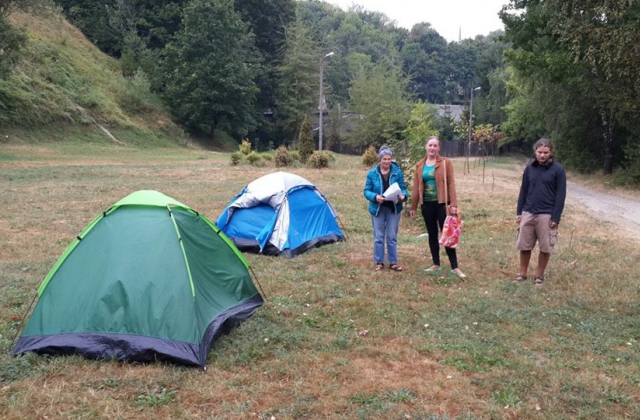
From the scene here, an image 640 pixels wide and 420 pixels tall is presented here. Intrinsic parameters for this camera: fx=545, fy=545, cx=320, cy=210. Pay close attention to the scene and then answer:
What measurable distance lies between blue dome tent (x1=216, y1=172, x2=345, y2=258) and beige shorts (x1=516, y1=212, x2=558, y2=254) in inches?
118

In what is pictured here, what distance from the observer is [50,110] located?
29.4 metres

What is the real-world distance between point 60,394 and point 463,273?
15.7ft

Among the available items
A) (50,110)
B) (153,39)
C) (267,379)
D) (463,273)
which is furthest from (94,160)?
(153,39)

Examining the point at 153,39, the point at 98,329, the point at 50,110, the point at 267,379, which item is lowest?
the point at 267,379

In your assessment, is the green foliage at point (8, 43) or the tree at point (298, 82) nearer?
the green foliage at point (8, 43)

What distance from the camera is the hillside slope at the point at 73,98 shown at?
28016 mm

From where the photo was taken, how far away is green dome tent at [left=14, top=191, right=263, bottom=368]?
415cm

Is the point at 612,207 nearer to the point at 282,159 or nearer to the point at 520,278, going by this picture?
the point at 520,278

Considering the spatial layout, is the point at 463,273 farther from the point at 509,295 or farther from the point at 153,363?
the point at 153,363

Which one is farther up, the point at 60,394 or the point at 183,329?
the point at 183,329

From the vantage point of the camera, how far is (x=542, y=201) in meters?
6.03

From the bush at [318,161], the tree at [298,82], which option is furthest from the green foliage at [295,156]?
the tree at [298,82]

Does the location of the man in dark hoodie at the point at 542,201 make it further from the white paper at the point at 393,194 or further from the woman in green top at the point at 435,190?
the white paper at the point at 393,194

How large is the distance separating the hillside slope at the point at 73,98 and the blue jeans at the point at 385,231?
24.6 metres
